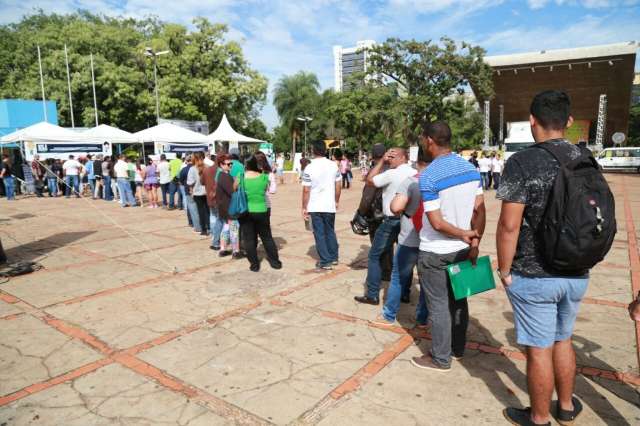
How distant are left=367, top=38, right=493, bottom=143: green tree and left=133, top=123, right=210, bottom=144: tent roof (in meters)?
18.6

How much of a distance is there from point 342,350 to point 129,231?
723 cm

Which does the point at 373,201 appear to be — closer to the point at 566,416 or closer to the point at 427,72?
the point at 566,416

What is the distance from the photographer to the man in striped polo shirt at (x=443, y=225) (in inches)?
118

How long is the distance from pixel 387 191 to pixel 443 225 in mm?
1451

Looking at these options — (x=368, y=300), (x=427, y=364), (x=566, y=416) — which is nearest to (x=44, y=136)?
(x=368, y=300)

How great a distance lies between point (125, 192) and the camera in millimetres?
14109

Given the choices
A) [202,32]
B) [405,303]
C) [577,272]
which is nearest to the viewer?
[577,272]

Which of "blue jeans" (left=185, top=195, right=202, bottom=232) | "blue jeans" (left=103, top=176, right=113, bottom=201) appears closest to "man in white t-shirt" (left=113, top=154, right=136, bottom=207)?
"blue jeans" (left=103, top=176, right=113, bottom=201)

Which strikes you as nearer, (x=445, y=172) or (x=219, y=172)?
(x=445, y=172)

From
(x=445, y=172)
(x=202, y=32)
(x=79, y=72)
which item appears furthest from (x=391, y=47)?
(x=445, y=172)

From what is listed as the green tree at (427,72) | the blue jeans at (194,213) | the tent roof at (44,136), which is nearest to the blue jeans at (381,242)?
the blue jeans at (194,213)

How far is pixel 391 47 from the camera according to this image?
3375 centimetres

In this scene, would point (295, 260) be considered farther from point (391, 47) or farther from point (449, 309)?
point (391, 47)

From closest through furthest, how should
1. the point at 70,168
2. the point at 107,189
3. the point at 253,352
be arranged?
1. the point at 253,352
2. the point at 107,189
3. the point at 70,168
